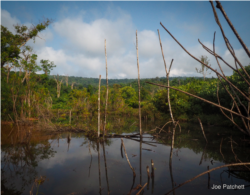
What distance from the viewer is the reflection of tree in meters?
4.61

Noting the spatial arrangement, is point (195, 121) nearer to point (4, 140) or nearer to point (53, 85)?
point (4, 140)

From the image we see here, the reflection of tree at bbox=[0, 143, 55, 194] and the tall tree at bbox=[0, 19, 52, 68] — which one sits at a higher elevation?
the tall tree at bbox=[0, 19, 52, 68]

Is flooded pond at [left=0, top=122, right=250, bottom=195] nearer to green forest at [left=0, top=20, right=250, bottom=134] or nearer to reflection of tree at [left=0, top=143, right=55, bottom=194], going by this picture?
reflection of tree at [left=0, top=143, right=55, bottom=194]

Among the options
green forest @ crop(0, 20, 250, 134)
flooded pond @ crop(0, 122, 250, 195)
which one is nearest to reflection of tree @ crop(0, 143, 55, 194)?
flooded pond @ crop(0, 122, 250, 195)

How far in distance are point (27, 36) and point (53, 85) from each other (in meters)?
30.6

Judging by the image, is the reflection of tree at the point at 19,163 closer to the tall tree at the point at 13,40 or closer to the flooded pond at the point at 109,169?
the flooded pond at the point at 109,169

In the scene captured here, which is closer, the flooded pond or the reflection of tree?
the flooded pond

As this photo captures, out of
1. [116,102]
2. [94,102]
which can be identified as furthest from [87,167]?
[116,102]

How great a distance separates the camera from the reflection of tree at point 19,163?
15.1ft

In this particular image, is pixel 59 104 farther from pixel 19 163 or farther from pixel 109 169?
pixel 109 169

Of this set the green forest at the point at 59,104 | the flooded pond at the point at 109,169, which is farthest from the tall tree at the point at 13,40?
the flooded pond at the point at 109,169

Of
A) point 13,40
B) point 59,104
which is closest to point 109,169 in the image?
point 13,40

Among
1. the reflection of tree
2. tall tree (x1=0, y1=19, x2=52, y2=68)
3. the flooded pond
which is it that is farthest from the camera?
tall tree (x1=0, y1=19, x2=52, y2=68)

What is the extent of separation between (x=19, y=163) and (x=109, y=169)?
3.60 meters
